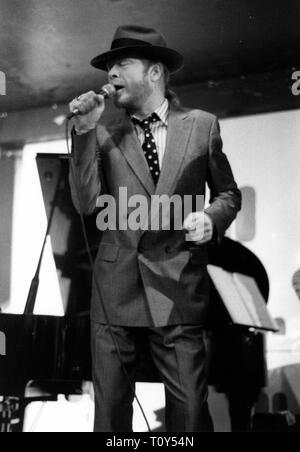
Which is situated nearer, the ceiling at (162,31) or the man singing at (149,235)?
the man singing at (149,235)

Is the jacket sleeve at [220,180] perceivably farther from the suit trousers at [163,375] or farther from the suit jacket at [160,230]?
the suit trousers at [163,375]

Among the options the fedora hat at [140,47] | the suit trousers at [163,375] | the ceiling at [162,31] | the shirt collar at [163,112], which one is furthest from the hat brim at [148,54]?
the suit trousers at [163,375]

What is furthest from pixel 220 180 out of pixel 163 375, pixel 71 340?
pixel 71 340

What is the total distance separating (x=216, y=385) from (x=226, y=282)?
0.38 meters

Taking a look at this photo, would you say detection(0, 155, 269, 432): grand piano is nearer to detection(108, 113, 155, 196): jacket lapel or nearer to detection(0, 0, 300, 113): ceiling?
detection(108, 113, 155, 196): jacket lapel

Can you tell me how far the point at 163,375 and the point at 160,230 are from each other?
407 mm

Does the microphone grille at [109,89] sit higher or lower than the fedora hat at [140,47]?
lower

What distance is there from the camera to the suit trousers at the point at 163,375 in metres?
1.55

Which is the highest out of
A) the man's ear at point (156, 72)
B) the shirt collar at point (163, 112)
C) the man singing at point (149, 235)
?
the man's ear at point (156, 72)

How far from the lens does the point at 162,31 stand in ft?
8.39

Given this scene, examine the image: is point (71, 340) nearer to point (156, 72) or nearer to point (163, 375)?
point (163, 375)

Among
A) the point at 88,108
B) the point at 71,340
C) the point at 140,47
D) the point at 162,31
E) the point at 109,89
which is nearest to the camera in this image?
the point at 88,108

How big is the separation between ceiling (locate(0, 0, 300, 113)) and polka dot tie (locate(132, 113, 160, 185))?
87 cm

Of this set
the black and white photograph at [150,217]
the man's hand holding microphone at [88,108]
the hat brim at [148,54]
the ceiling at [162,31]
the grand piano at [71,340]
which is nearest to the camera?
the man's hand holding microphone at [88,108]
